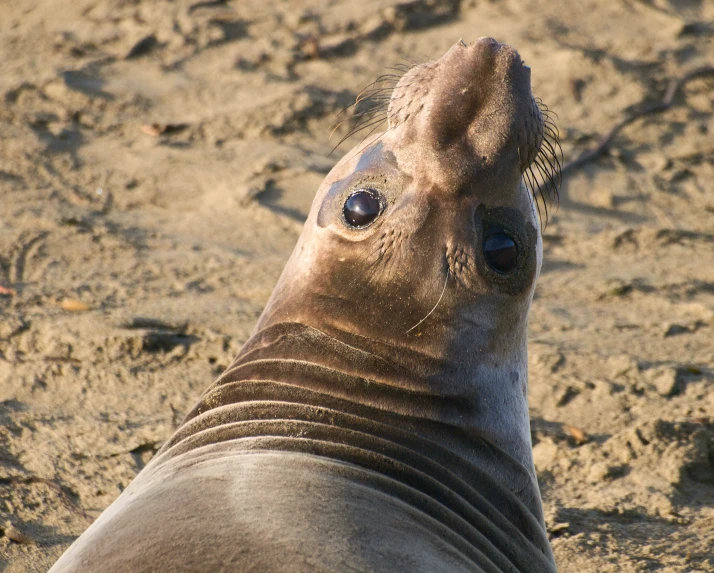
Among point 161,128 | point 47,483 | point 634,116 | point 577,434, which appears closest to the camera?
point 47,483

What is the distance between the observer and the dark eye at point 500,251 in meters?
3.05

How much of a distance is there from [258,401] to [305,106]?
13.6 feet

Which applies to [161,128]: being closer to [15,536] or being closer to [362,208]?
[15,536]

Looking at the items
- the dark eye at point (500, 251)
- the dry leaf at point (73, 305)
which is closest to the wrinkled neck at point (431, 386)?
the dark eye at point (500, 251)

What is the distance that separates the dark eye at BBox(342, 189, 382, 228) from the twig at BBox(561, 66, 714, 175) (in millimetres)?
3395

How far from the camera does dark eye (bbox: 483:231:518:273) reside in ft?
10.0

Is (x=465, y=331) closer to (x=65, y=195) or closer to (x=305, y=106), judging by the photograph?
(x=65, y=195)

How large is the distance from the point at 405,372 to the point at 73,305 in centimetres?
242

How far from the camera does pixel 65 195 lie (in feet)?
19.1

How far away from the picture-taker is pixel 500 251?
306 centimetres

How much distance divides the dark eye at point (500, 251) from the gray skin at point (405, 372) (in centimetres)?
2

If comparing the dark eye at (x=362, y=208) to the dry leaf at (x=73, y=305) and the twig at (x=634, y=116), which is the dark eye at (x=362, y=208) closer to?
the dry leaf at (x=73, y=305)

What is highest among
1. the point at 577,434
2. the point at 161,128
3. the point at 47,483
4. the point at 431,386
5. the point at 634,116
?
the point at 431,386

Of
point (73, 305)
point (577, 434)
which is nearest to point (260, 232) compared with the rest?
point (73, 305)
